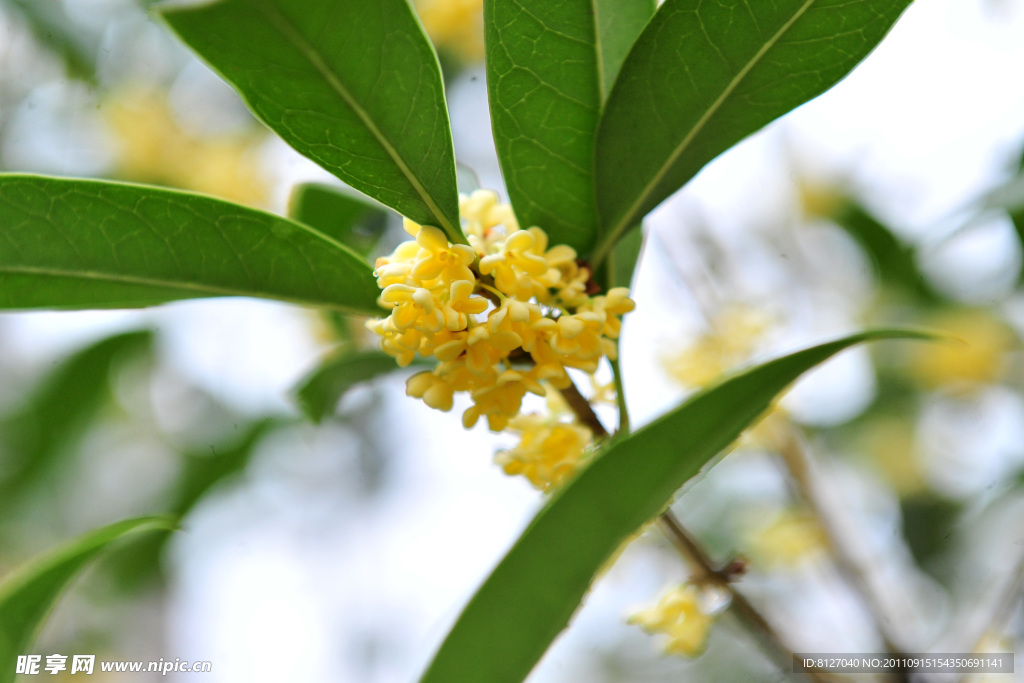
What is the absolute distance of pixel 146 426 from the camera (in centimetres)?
314

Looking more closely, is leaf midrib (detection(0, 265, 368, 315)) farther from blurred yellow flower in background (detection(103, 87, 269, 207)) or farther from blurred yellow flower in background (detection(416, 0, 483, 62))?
blurred yellow flower in background (detection(103, 87, 269, 207))

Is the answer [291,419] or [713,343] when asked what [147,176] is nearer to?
[291,419]

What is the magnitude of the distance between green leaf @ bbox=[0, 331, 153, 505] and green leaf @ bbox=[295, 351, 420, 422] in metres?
1.21

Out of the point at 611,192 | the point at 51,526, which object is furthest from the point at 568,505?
the point at 51,526

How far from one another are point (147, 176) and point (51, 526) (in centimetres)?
146

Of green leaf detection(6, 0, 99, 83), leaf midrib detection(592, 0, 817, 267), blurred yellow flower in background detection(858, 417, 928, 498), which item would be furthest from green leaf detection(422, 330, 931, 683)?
green leaf detection(6, 0, 99, 83)

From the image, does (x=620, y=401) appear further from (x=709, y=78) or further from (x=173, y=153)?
Result: (x=173, y=153)

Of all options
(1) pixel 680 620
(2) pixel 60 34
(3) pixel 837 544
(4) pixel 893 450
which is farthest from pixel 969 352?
(2) pixel 60 34

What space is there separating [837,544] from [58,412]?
2234mm

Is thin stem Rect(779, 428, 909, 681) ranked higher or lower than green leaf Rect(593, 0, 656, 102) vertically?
lower

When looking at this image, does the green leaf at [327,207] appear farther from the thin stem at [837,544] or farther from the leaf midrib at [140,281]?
the thin stem at [837,544]

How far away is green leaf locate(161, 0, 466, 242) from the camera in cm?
61

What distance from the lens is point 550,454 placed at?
864mm

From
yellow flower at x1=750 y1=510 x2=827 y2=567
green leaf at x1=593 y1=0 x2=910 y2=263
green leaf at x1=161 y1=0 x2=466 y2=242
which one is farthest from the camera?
yellow flower at x1=750 y1=510 x2=827 y2=567
